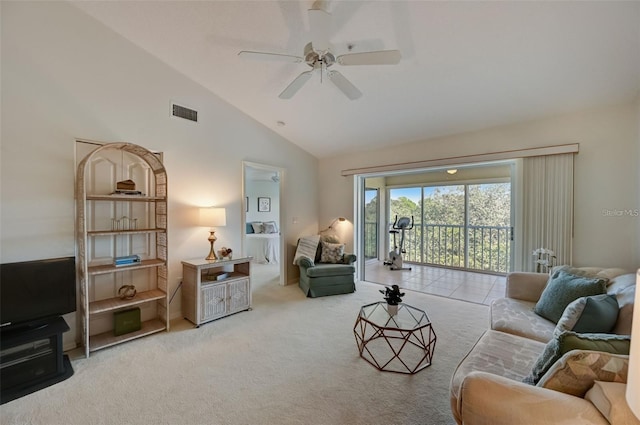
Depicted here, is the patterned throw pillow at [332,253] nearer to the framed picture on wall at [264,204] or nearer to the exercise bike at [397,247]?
the exercise bike at [397,247]

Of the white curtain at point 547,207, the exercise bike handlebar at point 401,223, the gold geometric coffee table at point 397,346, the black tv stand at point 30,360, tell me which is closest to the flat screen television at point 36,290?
the black tv stand at point 30,360

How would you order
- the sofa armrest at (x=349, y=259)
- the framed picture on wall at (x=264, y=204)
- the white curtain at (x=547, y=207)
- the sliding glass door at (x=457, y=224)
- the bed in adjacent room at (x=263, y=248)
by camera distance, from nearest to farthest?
the white curtain at (x=547, y=207)
the sofa armrest at (x=349, y=259)
the sliding glass door at (x=457, y=224)
the bed in adjacent room at (x=263, y=248)
the framed picture on wall at (x=264, y=204)

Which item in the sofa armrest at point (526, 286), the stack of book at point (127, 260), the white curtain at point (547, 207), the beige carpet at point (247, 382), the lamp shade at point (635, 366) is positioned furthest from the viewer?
the white curtain at point (547, 207)

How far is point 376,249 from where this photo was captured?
6.93m

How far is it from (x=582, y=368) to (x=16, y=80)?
439cm

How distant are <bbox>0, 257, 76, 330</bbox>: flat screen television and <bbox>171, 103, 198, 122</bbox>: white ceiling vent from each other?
6.54 feet

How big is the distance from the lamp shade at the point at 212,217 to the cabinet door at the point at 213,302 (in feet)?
2.57

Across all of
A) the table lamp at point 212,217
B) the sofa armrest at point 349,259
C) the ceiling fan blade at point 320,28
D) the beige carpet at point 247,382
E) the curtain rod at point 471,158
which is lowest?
the beige carpet at point 247,382

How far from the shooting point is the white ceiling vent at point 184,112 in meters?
3.39

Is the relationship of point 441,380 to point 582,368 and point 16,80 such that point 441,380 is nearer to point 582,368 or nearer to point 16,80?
point 582,368

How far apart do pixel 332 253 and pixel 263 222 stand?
4.12m

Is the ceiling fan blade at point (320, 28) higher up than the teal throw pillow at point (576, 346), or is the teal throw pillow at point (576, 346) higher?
the ceiling fan blade at point (320, 28)

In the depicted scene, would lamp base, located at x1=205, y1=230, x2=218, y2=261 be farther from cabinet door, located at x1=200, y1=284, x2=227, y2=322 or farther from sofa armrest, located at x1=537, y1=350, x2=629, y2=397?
sofa armrest, located at x1=537, y1=350, x2=629, y2=397

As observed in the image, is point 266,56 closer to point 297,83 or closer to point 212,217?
point 297,83
